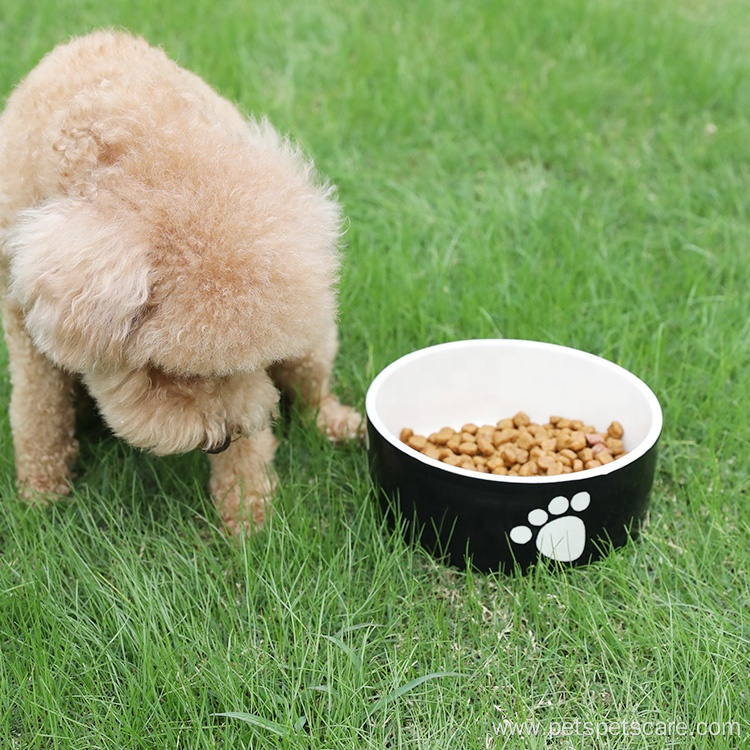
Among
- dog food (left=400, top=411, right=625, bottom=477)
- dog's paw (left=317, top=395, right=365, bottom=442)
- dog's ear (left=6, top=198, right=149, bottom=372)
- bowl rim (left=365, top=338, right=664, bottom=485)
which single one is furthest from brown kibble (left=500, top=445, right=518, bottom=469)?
dog's ear (left=6, top=198, right=149, bottom=372)

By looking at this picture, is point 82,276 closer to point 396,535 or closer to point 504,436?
point 396,535

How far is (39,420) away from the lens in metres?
2.39

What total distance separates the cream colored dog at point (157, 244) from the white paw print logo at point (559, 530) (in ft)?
2.09

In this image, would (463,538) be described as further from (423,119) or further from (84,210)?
(423,119)

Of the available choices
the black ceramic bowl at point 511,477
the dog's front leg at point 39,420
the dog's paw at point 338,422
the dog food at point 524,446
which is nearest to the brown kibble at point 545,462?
the dog food at point 524,446

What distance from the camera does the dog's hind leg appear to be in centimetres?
251

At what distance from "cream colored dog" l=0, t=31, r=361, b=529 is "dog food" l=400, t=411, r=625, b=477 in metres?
0.59

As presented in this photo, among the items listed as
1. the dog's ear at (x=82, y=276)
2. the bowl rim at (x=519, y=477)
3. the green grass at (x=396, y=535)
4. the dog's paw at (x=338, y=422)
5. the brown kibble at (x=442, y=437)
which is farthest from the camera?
the dog's paw at (x=338, y=422)

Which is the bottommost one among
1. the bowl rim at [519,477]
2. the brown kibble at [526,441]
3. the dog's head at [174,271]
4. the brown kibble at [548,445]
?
the brown kibble at [526,441]

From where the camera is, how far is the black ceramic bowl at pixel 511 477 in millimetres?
2035

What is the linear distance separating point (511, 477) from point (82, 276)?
0.99 meters

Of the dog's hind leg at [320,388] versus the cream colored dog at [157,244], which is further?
the dog's hind leg at [320,388]

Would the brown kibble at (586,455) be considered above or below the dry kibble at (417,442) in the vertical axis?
above

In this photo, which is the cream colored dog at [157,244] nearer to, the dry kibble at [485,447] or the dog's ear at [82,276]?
the dog's ear at [82,276]
